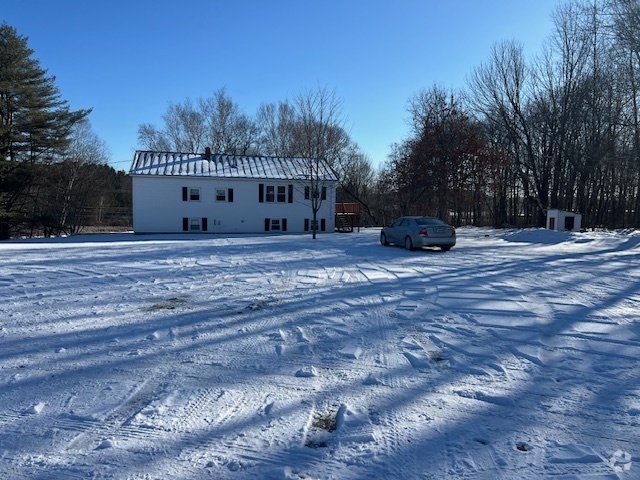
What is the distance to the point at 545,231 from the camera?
2094 centimetres

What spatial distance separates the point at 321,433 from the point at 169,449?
1.05 meters

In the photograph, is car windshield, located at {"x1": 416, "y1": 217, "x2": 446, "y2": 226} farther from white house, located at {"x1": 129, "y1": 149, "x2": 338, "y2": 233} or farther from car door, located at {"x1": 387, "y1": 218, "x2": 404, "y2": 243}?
white house, located at {"x1": 129, "y1": 149, "x2": 338, "y2": 233}

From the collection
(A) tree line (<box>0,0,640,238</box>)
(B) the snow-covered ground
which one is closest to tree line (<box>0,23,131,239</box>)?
(A) tree line (<box>0,0,640,238</box>)

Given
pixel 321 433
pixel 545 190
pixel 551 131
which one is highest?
pixel 551 131

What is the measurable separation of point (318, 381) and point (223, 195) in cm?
2655

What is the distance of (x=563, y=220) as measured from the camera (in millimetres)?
22656

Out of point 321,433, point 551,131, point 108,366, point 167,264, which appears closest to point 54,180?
point 167,264

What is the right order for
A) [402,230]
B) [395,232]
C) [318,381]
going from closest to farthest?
[318,381]
[402,230]
[395,232]

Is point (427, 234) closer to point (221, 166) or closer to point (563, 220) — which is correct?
point (563, 220)

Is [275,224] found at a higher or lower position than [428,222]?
lower

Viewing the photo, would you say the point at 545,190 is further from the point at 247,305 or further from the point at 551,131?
the point at 247,305

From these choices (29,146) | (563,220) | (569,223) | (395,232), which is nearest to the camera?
(395,232)

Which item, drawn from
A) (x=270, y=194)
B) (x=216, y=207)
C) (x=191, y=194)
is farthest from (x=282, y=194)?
(x=191, y=194)

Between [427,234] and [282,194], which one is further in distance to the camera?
[282,194]
